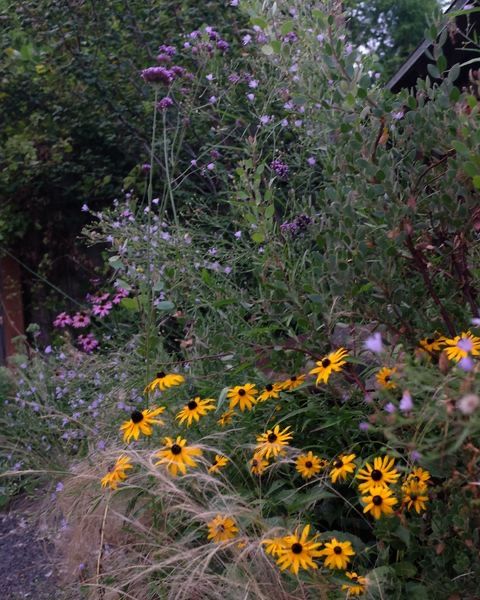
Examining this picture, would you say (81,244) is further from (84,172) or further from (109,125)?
(109,125)

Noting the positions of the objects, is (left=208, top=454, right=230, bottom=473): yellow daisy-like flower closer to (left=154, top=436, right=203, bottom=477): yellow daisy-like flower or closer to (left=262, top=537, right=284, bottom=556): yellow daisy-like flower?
(left=154, top=436, right=203, bottom=477): yellow daisy-like flower

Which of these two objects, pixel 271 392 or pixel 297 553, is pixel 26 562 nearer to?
pixel 271 392

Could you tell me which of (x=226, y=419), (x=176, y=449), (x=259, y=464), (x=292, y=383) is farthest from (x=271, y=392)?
(x=176, y=449)

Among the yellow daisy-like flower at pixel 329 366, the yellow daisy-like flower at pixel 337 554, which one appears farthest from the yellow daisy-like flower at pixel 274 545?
the yellow daisy-like flower at pixel 329 366

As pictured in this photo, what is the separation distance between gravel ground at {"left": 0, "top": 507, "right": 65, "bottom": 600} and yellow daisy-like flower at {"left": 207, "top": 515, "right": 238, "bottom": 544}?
92 cm

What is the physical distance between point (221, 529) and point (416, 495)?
55 centimetres

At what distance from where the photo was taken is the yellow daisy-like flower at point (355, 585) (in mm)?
2180

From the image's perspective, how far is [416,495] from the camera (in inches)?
88.7

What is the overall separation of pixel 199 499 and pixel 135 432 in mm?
290

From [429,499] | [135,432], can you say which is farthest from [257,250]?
[429,499]

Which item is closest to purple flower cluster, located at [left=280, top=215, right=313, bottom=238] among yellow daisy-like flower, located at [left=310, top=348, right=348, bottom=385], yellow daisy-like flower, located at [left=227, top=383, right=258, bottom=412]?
yellow daisy-like flower, located at [left=227, top=383, right=258, bottom=412]

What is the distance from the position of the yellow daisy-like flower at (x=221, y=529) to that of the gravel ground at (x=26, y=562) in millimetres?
919

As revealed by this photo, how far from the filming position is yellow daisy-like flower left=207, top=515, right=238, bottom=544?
7.77 ft

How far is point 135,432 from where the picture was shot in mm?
2598
